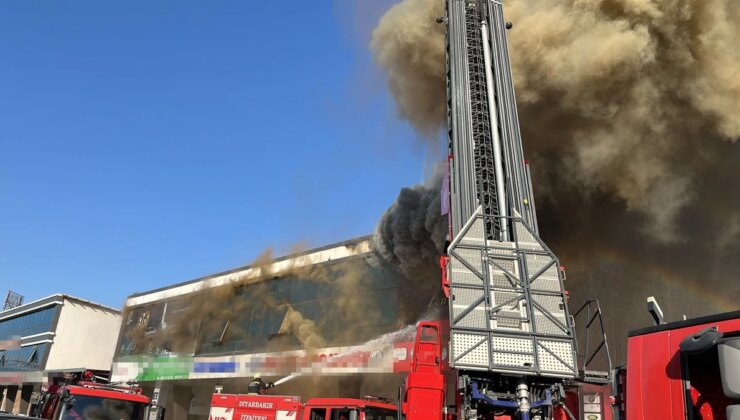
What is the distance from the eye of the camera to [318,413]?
384 inches

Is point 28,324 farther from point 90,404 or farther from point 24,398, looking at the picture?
point 90,404

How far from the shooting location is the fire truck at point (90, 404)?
9.78 meters

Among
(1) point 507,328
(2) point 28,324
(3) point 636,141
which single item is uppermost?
(3) point 636,141

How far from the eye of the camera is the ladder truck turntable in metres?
3.35

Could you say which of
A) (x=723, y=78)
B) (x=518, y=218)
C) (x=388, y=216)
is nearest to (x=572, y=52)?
(x=723, y=78)

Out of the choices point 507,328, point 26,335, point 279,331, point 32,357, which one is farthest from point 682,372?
point 26,335

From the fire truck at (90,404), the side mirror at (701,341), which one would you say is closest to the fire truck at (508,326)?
the side mirror at (701,341)

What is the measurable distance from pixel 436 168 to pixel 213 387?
16.2 metres

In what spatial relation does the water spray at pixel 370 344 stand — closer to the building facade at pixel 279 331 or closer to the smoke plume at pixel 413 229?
the building facade at pixel 279 331

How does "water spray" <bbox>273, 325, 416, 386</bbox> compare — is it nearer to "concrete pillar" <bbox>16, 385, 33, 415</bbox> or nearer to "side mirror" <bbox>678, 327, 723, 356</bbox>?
"side mirror" <bbox>678, 327, 723, 356</bbox>

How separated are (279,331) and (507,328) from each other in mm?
16607

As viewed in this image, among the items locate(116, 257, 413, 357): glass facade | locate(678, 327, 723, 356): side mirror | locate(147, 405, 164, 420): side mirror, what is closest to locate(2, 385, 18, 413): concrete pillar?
locate(116, 257, 413, 357): glass facade

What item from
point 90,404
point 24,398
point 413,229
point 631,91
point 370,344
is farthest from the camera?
point 24,398

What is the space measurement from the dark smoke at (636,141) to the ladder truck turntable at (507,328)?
6.13 feet
